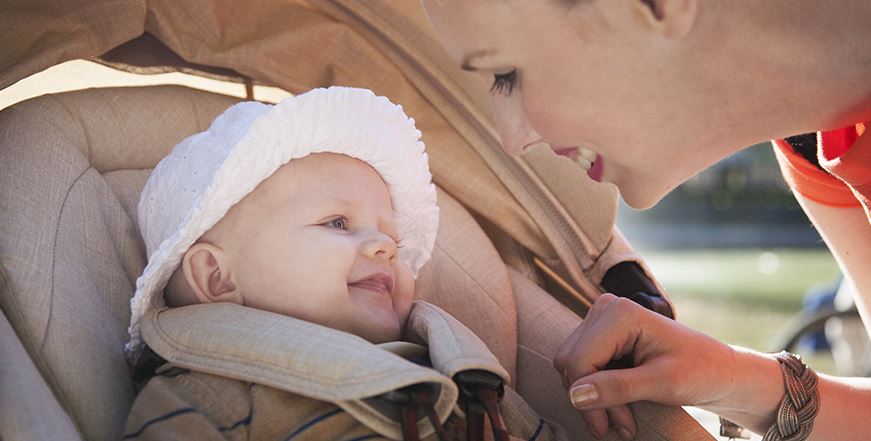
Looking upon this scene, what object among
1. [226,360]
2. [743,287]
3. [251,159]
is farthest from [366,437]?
[743,287]

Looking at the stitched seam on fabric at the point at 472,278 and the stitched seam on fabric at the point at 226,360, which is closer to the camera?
the stitched seam on fabric at the point at 226,360

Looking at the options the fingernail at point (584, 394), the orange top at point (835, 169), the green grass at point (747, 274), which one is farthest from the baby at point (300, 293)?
the green grass at point (747, 274)

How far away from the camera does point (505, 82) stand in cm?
146

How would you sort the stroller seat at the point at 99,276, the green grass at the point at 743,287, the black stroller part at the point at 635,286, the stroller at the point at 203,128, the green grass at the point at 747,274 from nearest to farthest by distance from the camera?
the stroller seat at the point at 99,276 → the stroller at the point at 203,128 → the black stroller part at the point at 635,286 → the green grass at the point at 743,287 → the green grass at the point at 747,274

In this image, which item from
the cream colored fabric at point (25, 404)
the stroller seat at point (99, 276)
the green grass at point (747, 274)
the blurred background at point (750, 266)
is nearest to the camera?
the cream colored fabric at point (25, 404)

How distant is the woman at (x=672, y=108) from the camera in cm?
126

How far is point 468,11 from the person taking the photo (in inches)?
54.3

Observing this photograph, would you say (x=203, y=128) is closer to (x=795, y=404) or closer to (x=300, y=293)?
(x=300, y=293)

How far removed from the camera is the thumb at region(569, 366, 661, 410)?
1.37 metres

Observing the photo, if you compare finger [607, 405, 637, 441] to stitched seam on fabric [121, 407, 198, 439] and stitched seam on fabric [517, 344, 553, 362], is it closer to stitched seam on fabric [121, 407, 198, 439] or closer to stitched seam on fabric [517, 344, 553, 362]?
stitched seam on fabric [517, 344, 553, 362]

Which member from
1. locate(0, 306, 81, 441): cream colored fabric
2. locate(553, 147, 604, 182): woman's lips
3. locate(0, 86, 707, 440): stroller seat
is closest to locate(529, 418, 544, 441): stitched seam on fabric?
locate(0, 86, 707, 440): stroller seat

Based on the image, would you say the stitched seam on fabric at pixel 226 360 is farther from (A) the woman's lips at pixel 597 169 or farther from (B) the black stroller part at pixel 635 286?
(B) the black stroller part at pixel 635 286

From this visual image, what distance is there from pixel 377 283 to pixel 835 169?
1.95 feet

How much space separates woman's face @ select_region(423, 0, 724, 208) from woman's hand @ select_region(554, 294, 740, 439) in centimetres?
16
